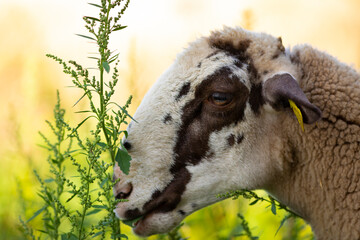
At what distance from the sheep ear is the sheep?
0.06ft

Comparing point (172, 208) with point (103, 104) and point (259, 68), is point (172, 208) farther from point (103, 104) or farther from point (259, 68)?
point (259, 68)

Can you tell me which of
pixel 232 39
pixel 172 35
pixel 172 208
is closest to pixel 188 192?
pixel 172 208

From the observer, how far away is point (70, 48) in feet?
39.9

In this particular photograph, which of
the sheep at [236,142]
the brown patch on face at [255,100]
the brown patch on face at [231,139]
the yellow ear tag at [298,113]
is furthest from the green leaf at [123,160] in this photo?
the yellow ear tag at [298,113]

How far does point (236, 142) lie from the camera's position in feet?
10.8

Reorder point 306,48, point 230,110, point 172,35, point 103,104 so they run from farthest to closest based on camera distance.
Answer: point 172,35
point 306,48
point 230,110
point 103,104

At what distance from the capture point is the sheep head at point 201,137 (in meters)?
3.27

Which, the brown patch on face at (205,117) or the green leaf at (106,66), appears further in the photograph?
the brown patch on face at (205,117)

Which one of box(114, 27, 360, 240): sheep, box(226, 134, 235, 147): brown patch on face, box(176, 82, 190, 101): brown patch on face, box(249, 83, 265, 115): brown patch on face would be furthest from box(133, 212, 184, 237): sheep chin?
box(249, 83, 265, 115): brown patch on face

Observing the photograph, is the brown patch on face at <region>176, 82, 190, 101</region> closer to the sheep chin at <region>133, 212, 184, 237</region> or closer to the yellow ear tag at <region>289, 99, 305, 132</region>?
the yellow ear tag at <region>289, 99, 305, 132</region>

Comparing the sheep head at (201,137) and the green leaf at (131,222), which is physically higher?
the sheep head at (201,137)

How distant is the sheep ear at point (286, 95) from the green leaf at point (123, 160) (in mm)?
1045

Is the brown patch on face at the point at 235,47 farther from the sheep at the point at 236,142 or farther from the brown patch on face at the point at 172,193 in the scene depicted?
the brown patch on face at the point at 172,193

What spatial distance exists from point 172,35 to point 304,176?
886cm
